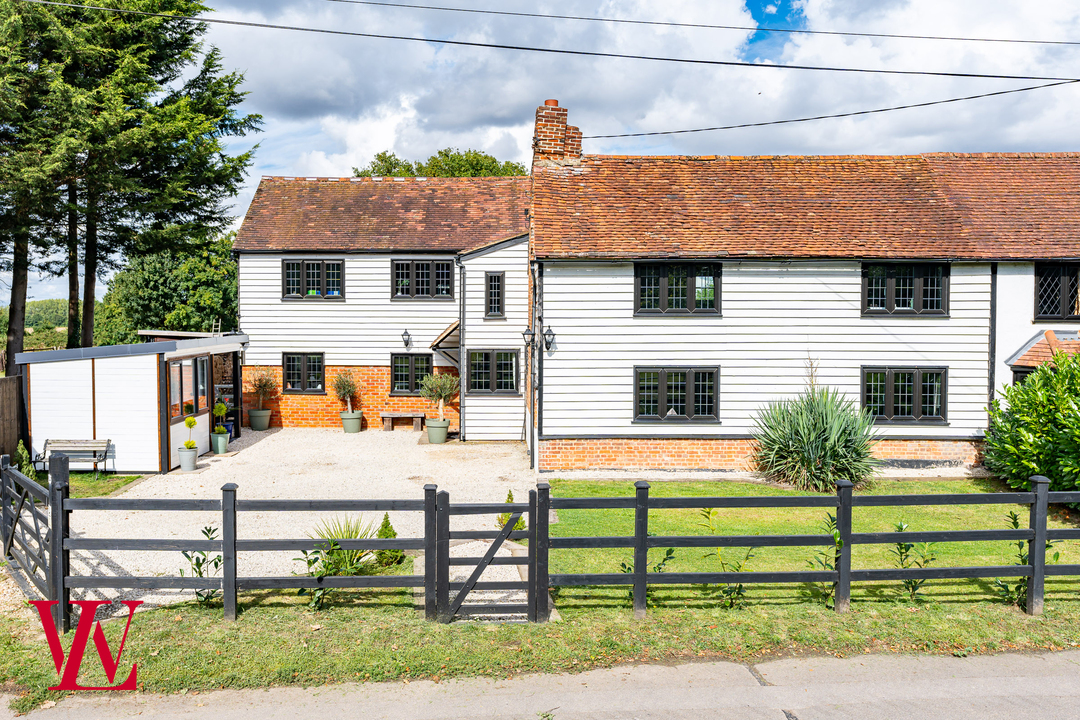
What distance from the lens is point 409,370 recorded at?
2223 centimetres

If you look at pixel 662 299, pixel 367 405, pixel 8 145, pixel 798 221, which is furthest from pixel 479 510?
pixel 8 145

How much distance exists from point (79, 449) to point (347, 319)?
29.1ft

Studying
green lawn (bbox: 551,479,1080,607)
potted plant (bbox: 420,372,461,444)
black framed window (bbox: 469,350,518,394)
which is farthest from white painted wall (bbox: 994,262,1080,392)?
potted plant (bbox: 420,372,461,444)

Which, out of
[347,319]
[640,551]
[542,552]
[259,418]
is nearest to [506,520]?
[542,552]

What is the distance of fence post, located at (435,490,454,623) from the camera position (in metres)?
6.19

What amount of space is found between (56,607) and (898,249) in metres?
15.6

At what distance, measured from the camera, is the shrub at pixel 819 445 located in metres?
13.6

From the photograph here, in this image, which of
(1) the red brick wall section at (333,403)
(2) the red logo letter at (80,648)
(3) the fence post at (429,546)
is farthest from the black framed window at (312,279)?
(3) the fence post at (429,546)

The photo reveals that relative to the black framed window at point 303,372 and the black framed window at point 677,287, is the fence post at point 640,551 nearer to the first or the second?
the black framed window at point 677,287

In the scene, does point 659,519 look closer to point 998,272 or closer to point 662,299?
point 662,299

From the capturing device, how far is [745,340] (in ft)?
50.0

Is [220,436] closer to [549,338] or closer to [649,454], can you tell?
[549,338]

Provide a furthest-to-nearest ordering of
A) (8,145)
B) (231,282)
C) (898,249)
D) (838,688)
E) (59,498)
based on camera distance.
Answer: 1. (231,282)
2. (8,145)
3. (898,249)
4. (59,498)
5. (838,688)

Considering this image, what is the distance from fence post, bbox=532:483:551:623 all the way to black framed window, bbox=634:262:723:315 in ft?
31.0
